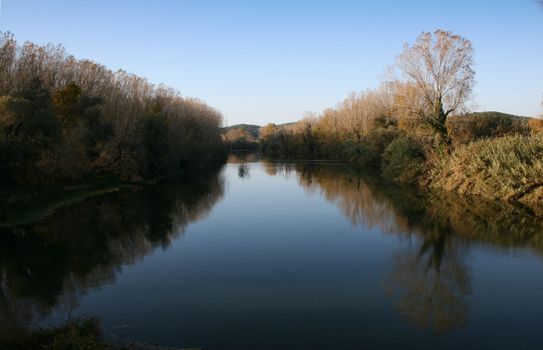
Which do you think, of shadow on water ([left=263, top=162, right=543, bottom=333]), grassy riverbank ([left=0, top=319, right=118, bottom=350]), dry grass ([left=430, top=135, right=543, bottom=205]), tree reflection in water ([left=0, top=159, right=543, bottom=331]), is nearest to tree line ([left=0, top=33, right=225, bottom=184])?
tree reflection in water ([left=0, top=159, right=543, bottom=331])

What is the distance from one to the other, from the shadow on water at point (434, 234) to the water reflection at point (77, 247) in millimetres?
8405

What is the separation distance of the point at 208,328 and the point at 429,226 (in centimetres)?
1361

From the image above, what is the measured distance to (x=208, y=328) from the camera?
9.43 m

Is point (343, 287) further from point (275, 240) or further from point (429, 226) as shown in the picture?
point (429, 226)

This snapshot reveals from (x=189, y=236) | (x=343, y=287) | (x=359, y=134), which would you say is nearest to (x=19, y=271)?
(x=189, y=236)

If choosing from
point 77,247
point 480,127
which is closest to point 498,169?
point 480,127

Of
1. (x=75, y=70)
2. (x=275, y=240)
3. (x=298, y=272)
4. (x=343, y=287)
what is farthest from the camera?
(x=75, y=70)

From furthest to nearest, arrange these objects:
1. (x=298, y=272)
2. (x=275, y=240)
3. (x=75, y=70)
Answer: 1. (x=75, y=70)
2. (x=275, y=240)
3. (x=298, y=272)

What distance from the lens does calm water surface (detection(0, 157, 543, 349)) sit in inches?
363

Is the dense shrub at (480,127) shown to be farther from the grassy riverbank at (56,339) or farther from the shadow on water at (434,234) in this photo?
the grassy riverbank at (56,339)

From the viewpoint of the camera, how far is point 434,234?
18.3m

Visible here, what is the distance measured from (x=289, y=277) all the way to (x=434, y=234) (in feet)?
27.1

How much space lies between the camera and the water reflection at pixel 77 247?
11.4 meters

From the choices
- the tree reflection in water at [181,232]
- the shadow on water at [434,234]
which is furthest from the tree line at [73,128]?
the shadow on water at [434,234]
